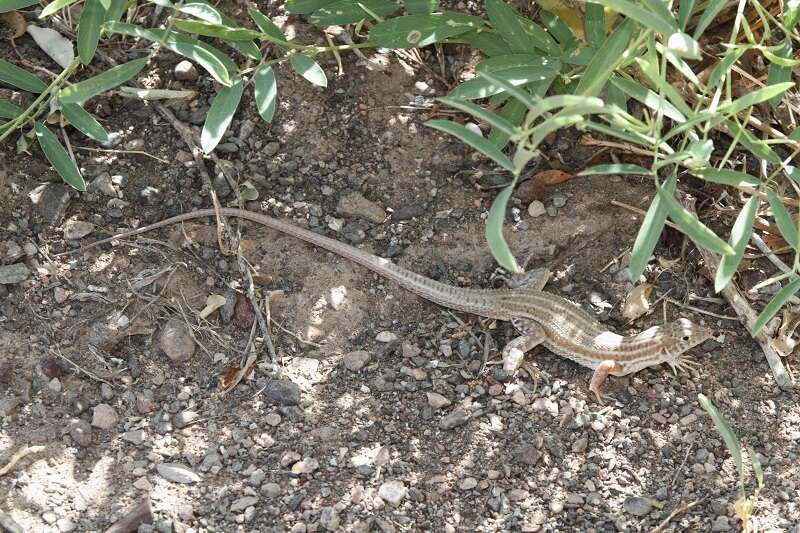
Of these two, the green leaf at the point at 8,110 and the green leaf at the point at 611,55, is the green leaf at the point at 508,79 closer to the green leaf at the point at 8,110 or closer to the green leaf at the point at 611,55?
the green leaf at the point at 611,55

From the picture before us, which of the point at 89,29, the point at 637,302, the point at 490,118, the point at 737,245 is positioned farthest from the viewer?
the point at 637,302

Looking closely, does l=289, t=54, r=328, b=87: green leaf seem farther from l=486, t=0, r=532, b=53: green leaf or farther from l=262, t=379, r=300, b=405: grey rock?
l=262, t=379, r=300, b=405: grey rock

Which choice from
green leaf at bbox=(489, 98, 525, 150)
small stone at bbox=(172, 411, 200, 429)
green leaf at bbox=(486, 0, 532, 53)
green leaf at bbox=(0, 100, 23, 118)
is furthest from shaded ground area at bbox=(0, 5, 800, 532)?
green leaf at bbox=(486, 0, 532, 53)

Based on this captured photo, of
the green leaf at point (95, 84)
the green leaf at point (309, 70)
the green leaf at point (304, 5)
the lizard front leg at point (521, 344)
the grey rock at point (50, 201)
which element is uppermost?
the green leaf at point (304, 5)

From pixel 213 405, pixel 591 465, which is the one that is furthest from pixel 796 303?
pixel 213 405

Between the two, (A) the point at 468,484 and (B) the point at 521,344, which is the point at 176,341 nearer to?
(A) the point at 468,484

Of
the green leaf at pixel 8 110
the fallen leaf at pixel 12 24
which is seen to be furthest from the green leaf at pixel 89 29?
A: the fallen leaf at pixel 12 24

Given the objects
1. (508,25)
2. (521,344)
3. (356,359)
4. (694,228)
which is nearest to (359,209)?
(356,359)
